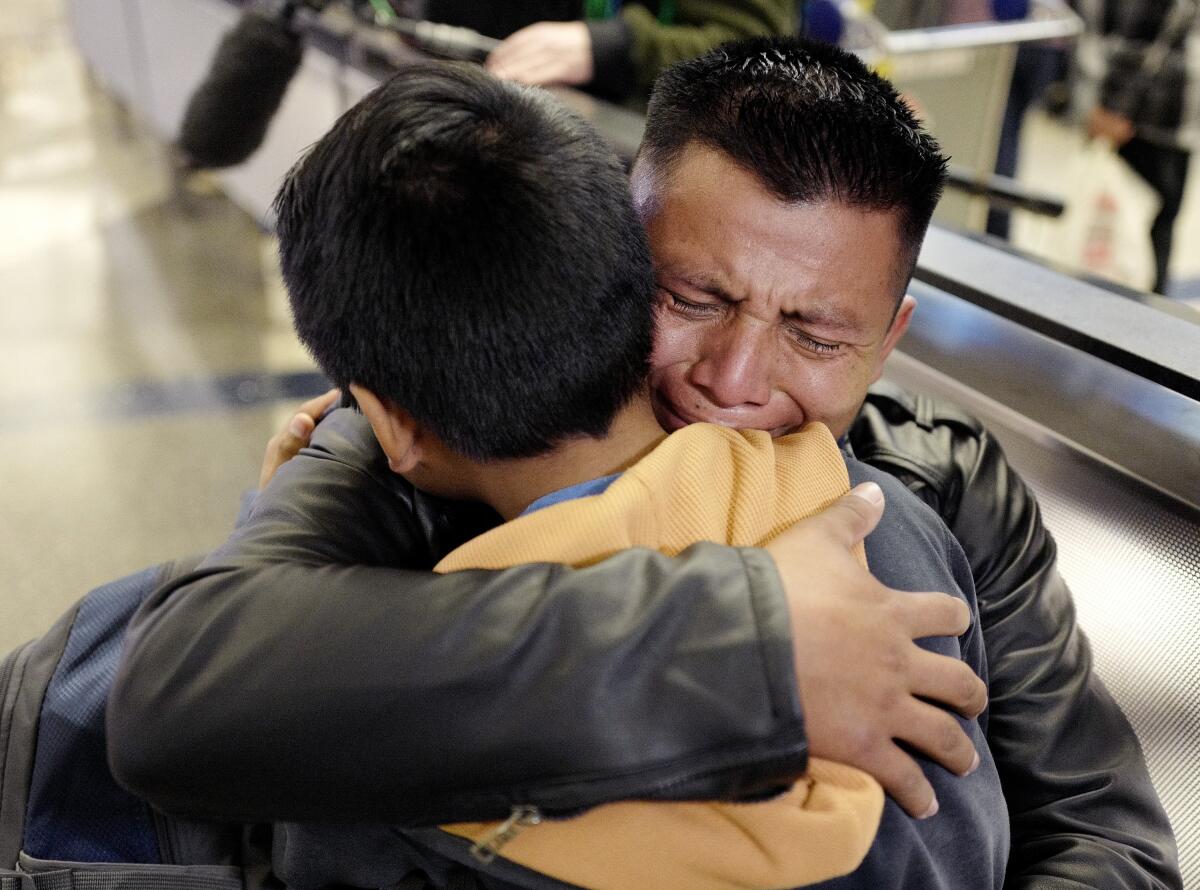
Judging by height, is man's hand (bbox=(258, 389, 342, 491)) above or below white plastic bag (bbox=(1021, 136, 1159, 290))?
above

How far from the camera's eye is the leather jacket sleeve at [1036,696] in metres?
0.81

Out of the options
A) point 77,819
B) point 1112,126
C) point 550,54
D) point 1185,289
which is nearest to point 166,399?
point 550,54

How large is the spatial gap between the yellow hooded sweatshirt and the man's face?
158 millimetres

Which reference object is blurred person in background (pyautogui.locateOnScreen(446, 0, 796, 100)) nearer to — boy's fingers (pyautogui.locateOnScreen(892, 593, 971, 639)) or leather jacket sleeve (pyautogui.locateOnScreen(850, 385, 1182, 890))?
leather jacket sleeve (pyautogui.locateOnScreen(850, 385, 1182, 890))

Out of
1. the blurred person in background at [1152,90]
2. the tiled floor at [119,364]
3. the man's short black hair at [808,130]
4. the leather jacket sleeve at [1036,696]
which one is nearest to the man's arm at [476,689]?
the leather jacket sleeve at [1036,696]

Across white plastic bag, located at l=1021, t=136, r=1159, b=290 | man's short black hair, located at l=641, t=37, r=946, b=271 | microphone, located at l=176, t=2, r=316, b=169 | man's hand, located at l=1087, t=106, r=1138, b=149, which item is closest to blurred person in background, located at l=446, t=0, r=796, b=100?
microphone, located at l=176, t=2, r=316, b=169

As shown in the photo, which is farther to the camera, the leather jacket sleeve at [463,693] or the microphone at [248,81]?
the microphone at [248,81]

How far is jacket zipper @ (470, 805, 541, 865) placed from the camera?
0.57m

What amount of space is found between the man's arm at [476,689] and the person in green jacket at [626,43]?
138 centimetres

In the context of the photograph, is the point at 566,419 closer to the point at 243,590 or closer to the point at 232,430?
the point at 243,590

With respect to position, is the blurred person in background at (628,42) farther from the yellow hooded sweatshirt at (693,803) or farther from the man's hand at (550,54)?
the yellow hooded sweatshirt at (693,803)

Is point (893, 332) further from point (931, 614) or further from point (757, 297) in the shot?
point (931, 614)

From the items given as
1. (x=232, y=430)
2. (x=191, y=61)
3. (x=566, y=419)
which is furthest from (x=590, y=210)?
(x=191, y=61)

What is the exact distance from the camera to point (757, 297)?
2.75ft
